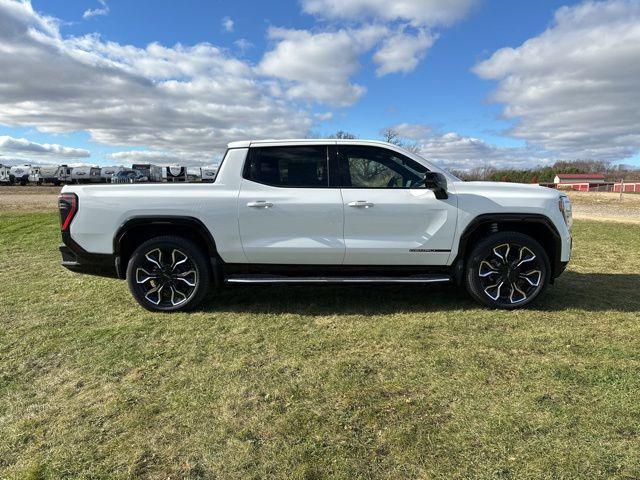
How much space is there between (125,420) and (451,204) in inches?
132

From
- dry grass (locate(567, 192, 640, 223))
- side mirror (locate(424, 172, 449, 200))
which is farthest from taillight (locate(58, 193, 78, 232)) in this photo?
dry grass (locate(567, 192, 640, 223))

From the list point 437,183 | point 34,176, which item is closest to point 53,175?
point 34,176

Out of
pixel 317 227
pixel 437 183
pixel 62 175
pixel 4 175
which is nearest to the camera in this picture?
pixel 437 183

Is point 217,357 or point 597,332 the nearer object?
point 217,357

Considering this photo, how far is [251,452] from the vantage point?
2.37m

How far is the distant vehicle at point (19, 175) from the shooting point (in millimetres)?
47147

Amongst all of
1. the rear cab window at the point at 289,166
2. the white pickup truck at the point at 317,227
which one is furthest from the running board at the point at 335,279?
the rear cab window at the point at 289,166

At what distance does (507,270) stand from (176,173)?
13.6 feet

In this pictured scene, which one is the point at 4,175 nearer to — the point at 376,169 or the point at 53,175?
the point at 53,175

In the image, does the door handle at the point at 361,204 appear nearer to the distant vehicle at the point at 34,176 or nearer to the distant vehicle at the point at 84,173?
the distant vehicle at the point at 84,173

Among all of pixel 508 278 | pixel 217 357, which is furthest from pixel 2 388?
pixel 508 278

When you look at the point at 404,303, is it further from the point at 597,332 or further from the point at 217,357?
the point at 217,357

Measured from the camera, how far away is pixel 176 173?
574 cm

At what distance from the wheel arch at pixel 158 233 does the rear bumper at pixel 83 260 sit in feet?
0.31
